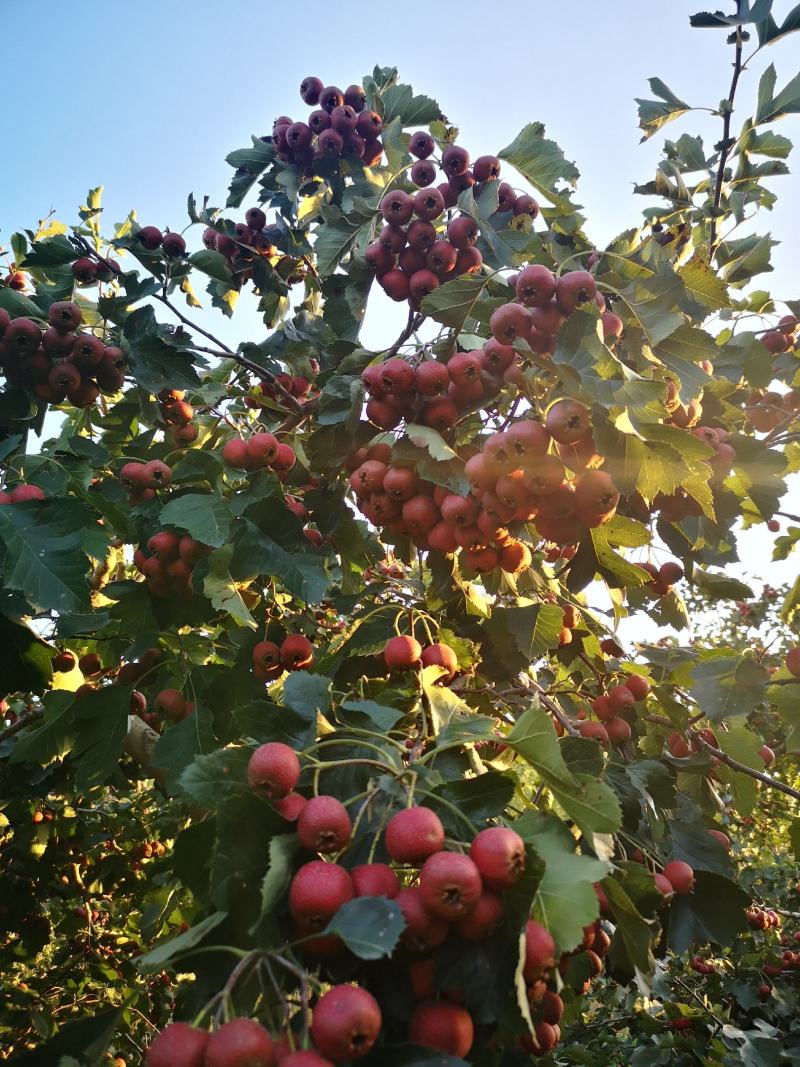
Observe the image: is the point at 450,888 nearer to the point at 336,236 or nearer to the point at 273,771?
the point at 273,771

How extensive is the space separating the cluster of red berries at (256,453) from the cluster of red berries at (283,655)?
2.16ft

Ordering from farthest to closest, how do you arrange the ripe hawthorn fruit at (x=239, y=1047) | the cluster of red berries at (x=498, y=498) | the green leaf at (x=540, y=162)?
1. the green leaf at (x=540, y=162)
2. the cluster of red berries at (x=498, y=498)
3. the ripe hawthorn fruit at (x=239, y=1047)

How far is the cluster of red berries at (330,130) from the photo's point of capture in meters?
3.77

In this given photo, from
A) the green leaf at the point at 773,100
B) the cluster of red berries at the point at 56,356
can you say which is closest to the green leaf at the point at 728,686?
the green leaf at the point at 773,100

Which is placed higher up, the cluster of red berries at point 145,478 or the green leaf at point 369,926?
the cluster of red berries at point 145,478

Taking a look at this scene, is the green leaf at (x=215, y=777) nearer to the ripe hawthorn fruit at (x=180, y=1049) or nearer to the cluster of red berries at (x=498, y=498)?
the ripe hawthorn fruit at (x=180, y=1049)

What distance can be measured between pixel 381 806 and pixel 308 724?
25 cm

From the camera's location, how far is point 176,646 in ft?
10.5

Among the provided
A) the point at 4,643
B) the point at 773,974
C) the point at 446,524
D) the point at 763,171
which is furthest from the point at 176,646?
the point at 773,974

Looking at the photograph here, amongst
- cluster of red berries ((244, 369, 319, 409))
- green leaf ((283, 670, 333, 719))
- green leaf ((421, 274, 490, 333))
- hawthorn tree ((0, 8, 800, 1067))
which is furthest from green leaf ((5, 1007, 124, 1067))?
cluster of red berries ((244, 369, 319, 409))

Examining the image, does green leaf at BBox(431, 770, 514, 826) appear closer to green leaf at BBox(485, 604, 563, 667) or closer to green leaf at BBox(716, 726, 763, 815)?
green leaf at BBox(485, 604, 563, 667)

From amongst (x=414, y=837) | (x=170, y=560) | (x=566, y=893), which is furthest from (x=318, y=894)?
(x=170, y=560)

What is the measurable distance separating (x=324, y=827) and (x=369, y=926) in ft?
0.63

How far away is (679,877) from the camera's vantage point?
2.04 metres
